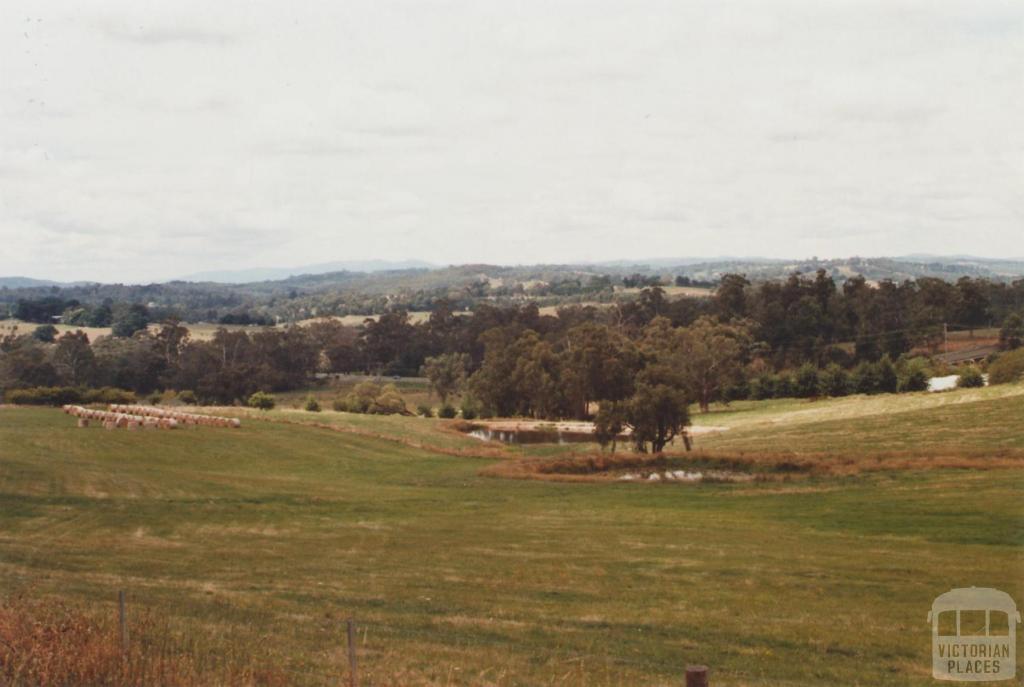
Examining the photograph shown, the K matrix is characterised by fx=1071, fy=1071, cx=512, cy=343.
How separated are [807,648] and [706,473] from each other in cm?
3182

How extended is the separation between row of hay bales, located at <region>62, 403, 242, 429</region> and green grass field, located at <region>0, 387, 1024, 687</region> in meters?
7.16

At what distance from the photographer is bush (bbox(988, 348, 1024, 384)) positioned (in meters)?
84.6

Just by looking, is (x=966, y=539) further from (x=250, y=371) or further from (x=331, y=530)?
(x=250, y=371)

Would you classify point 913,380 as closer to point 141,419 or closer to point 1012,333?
point 1012,333

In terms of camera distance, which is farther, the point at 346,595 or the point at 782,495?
the point at 782,495

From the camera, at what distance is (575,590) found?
2253 centimetres

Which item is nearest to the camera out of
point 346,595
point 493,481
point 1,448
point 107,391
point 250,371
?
point 346,595

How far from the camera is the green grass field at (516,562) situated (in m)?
17.1

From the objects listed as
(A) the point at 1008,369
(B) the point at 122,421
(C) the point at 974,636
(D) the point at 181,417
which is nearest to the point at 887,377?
(A) the point at 1008,369

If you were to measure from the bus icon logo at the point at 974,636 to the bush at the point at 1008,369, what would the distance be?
69.5 meters

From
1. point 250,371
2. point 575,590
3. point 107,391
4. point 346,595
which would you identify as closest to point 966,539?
point 575,590

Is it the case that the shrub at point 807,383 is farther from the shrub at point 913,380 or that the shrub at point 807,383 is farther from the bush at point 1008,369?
the bush at point 1008,369

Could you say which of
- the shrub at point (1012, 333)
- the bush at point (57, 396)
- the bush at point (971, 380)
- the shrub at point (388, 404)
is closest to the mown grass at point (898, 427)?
the bush at point (971, 380)

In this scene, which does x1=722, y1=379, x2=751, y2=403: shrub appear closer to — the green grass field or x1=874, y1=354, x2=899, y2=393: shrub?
x1=874, y1=354, x2=899, y2=393: shrub
